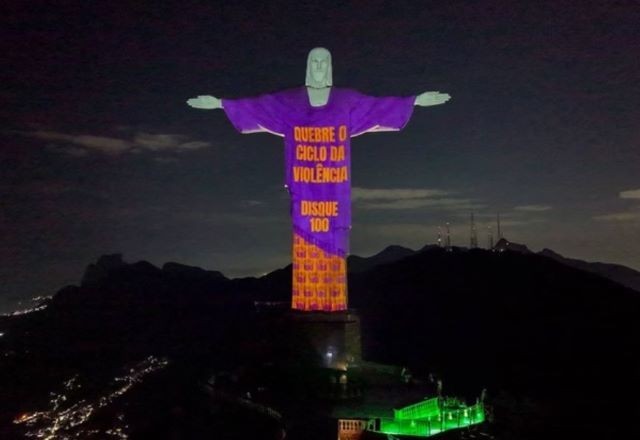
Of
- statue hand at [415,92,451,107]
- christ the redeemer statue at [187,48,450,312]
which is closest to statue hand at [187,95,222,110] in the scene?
christ the redeemer statue at [187,48,450,312]

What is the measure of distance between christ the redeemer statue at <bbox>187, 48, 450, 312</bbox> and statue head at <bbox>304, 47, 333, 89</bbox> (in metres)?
0.04

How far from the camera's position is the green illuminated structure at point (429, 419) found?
19016 mm

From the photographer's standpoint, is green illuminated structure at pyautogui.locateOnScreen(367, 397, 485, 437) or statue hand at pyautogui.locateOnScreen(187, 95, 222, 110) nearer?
green illuminated structure at pyautogui.locateOnScreen(367, 397, 485, 437)

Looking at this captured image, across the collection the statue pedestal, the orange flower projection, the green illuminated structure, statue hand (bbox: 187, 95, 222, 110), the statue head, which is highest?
the statue head

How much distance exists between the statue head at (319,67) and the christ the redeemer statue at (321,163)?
1.6 inches

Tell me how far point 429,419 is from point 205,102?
53.0 ft

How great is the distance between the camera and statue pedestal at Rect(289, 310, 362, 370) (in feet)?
92.7

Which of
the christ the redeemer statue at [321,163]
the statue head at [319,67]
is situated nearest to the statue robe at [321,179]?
the christ the redeemer statue at [321,163]

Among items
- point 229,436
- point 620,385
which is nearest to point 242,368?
point 229,436

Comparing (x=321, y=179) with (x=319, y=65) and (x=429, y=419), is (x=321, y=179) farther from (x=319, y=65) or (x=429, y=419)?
(x=429, y=419)

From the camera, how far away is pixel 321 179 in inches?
1184

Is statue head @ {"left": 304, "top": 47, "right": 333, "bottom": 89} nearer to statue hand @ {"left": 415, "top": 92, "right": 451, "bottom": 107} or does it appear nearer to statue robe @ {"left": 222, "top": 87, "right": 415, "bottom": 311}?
statue robe @ {"left": 222, "top": 87, "right": 415, "bottom": 311}

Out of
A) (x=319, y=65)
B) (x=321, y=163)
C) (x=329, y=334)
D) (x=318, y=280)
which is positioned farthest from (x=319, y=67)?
(x=329, y=334)

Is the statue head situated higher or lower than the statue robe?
higher
